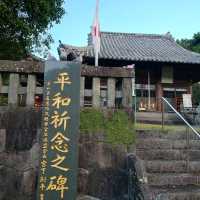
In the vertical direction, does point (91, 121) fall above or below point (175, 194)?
Result: above

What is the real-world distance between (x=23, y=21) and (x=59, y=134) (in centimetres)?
818

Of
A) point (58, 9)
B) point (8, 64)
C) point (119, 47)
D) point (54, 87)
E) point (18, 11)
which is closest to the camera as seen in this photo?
point (54, 87)

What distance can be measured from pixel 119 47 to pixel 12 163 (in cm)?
1669

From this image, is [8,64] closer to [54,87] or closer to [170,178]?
[54,87]

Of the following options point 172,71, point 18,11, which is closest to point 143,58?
point 172,71

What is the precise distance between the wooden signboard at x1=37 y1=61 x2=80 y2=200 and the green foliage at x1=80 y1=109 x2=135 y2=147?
807 mm

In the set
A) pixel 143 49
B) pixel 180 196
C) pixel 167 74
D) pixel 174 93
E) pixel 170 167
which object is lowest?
pixel 180 196

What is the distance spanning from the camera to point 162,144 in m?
6.86

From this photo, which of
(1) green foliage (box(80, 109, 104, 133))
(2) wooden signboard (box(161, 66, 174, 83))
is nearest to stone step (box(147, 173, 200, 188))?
(1) green foliage (box(80, 109, 104, 133))

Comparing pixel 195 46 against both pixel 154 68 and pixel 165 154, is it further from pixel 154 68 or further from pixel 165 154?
pixel 165 154

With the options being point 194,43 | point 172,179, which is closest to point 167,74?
point 172,179

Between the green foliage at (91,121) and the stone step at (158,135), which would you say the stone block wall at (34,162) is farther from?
the stone step at (158,135)

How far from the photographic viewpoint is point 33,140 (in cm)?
610

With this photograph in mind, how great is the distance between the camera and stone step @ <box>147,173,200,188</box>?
586 cm
